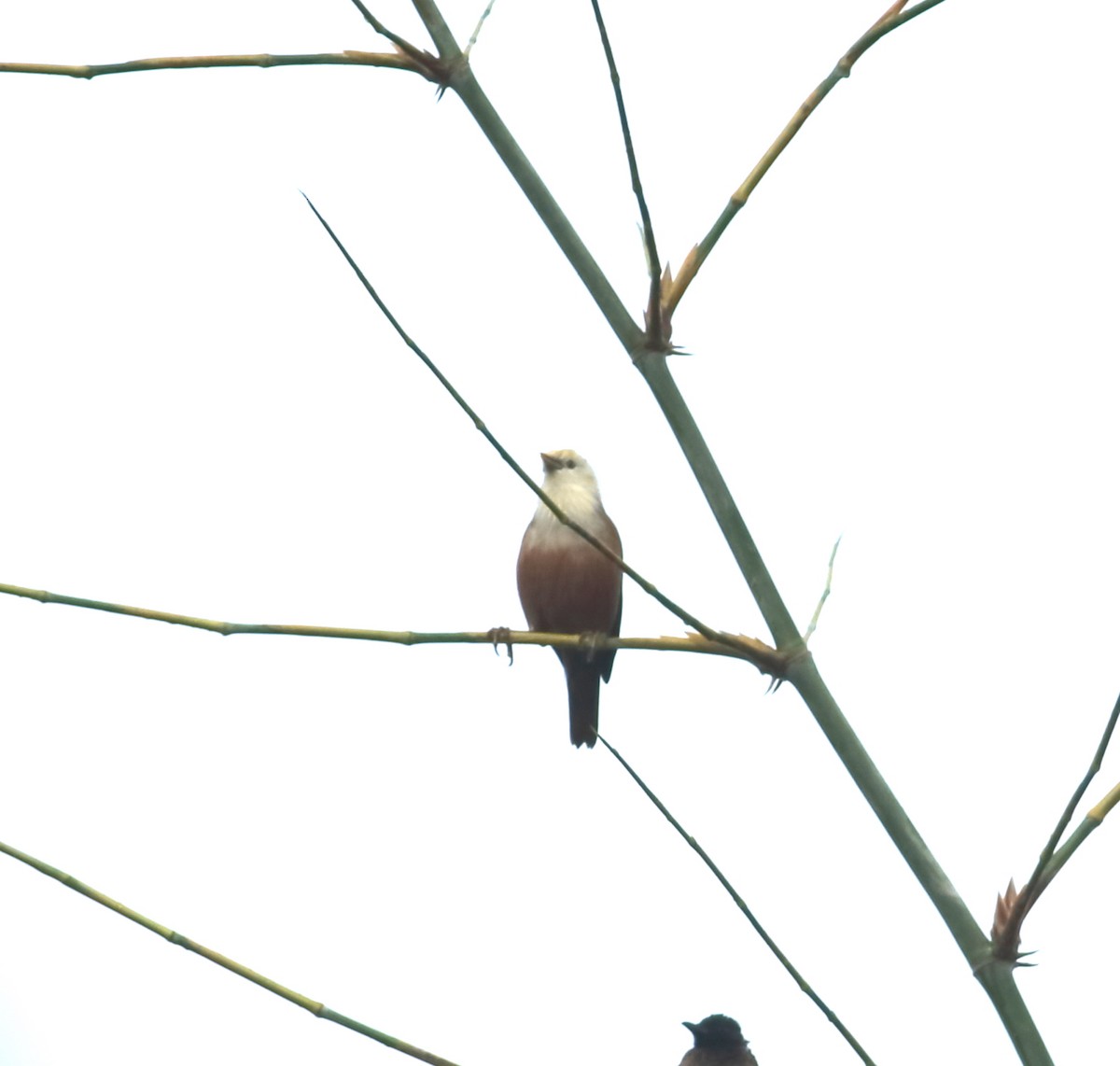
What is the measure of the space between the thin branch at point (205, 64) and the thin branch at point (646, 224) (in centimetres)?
32

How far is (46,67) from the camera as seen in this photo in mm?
2543

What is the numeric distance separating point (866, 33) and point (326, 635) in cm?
134

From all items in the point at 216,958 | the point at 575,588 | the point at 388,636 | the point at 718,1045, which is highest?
the point at 575,588

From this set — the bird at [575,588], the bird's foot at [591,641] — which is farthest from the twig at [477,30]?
the bird at [575,588]

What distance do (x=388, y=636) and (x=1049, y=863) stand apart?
1.00 meters

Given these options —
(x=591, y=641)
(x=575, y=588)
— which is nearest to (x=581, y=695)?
(x=575, y=588)

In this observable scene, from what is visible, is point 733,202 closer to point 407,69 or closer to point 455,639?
point 407,69

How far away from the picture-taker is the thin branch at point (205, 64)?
2518 mm

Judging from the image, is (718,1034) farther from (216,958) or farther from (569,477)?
(216,958)

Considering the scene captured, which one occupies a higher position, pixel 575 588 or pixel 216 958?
pixel 575 588

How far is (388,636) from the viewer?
2430mm

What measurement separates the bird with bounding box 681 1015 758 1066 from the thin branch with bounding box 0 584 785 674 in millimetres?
5683

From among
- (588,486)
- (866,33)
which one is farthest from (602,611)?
(866,33)

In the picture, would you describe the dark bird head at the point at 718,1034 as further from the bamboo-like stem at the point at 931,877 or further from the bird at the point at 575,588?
the bamboo-like stem at the point at 931,877
